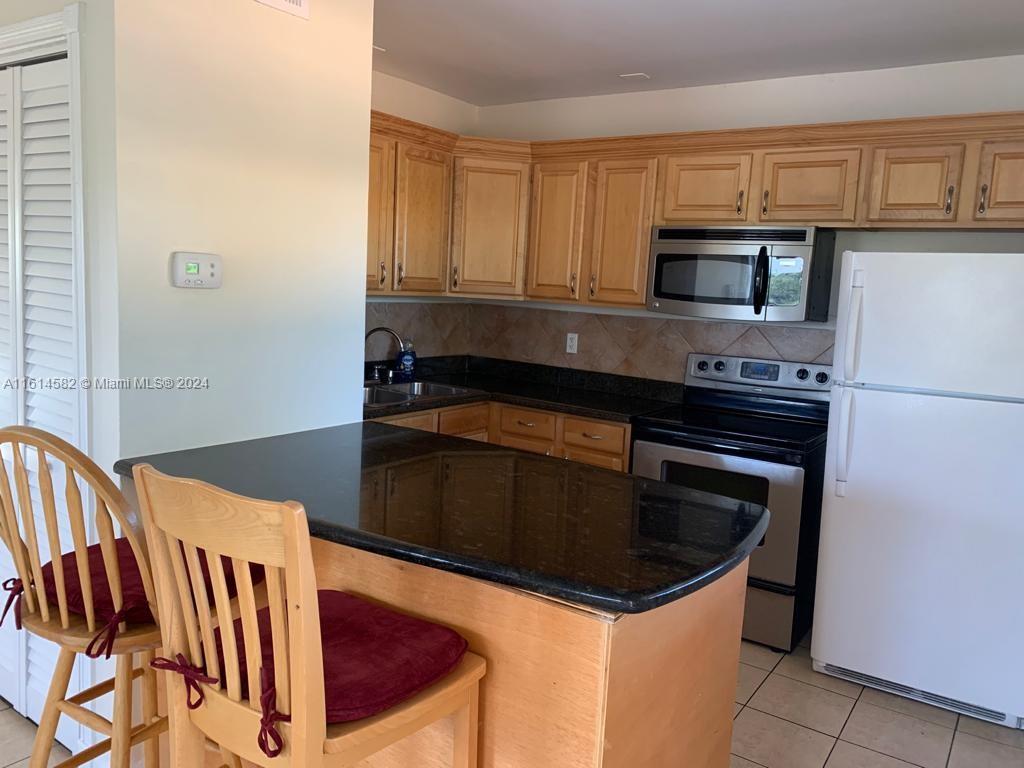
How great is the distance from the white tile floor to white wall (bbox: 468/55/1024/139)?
2.41 meters

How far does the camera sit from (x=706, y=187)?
3.47 meters

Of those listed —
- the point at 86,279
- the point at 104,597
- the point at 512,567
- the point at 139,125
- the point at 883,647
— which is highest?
the point at 139,125

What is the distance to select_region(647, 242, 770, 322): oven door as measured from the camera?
3.29 m

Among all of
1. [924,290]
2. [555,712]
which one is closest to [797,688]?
[924,290]

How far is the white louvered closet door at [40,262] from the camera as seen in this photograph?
1.98m

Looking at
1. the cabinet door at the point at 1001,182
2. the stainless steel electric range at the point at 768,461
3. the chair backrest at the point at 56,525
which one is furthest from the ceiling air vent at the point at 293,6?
the cabinet door at the point at 1001,182

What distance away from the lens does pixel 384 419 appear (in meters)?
3.27

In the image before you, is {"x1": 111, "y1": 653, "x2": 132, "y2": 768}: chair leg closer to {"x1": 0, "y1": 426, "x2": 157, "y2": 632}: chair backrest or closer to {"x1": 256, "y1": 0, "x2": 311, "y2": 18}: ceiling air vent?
{"x1": 0, "y1": 426, "x2": 157, "y2": 632}: chair backrest

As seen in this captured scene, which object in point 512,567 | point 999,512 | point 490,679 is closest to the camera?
point 512,567

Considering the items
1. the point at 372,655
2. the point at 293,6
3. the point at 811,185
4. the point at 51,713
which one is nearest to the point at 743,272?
the point at 811,185

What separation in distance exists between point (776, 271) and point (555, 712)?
2.42 metres

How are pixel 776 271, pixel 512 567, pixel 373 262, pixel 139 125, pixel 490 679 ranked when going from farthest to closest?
1. pixel 373 262
2. pixel 776 271
3. pixel 139 125
4. pixel 490 679
5. pixel 512 567

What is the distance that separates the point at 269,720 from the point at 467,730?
1.35 ft

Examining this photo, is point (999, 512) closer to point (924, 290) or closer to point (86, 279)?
point (924, 290)
